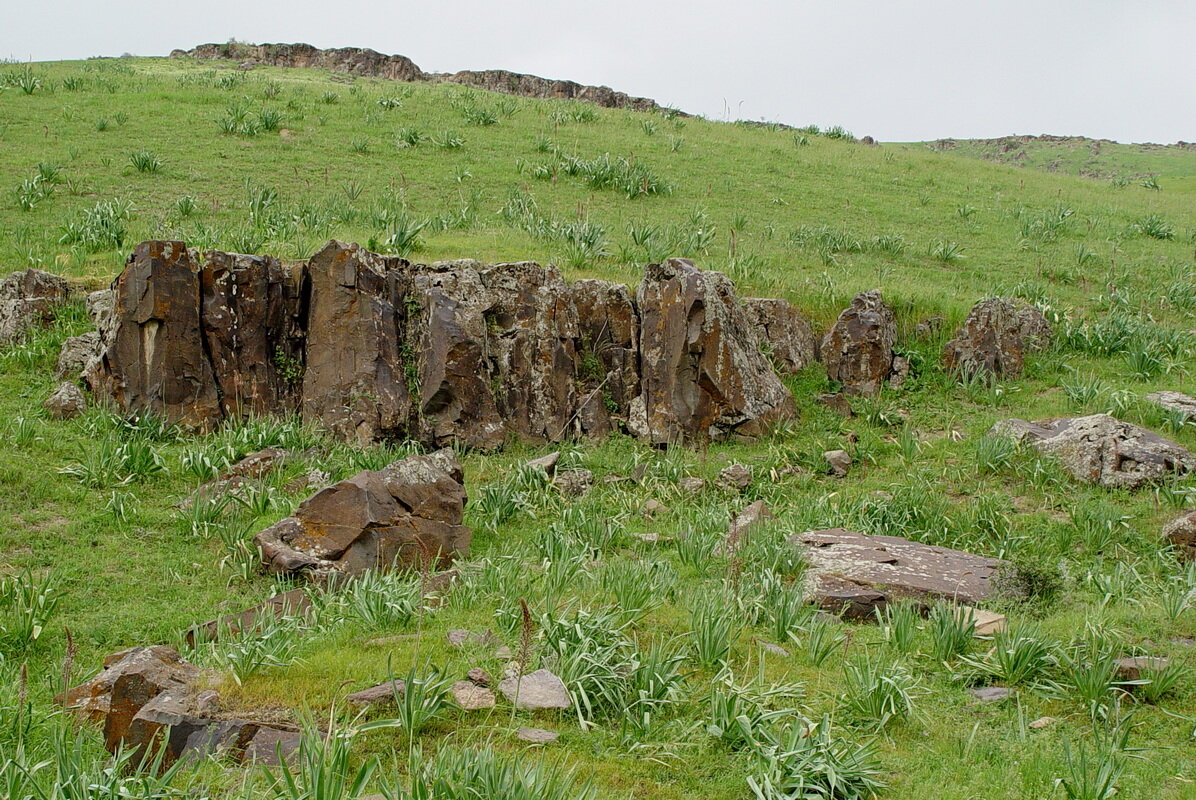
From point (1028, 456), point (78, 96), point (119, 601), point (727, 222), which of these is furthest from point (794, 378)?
point (78, 96)

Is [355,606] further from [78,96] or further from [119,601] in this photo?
[78,96]

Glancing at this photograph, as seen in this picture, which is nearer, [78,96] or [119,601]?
[119,601]

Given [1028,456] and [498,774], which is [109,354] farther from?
[1028,456]

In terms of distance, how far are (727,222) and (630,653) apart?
12.8 metres

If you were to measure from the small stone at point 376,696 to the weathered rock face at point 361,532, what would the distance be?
2.42 meters

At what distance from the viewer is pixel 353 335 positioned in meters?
10.7

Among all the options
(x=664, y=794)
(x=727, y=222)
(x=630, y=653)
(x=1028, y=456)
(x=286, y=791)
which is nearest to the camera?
(x=286, y=791)

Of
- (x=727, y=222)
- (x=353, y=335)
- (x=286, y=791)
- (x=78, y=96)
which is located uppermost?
(x=78, y=96)

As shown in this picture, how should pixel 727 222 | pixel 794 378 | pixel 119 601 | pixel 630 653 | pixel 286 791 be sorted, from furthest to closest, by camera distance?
pixel 727 222 → pixel 794 378 → pixel 119 601 → pixel 630 653 → pixel 286 791

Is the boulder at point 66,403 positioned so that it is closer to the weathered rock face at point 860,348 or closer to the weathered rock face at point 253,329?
the weathered rock face at point 253,329

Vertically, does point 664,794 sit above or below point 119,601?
above

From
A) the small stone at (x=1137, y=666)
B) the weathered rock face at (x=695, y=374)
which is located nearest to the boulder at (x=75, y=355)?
the weathered rock face at (x=695, y=374)

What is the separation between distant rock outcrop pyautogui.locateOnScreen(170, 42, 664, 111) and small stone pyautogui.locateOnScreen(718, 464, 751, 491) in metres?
26.4

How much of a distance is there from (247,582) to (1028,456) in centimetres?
774
